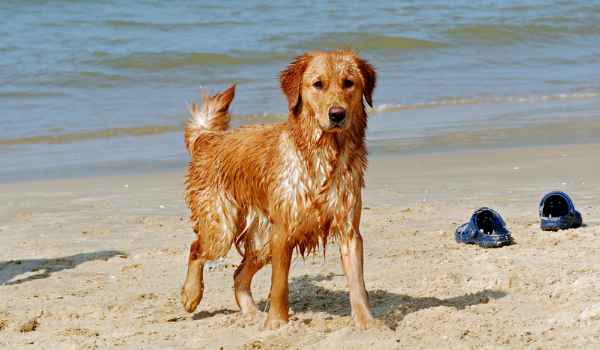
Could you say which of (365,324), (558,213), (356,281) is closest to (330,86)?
(356,281)

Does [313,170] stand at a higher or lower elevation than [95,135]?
higher

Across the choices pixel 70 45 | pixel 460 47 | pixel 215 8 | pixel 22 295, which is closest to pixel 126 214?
pixel 22 295

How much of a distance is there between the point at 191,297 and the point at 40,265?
1754 millimetres

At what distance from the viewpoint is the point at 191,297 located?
4492 mm

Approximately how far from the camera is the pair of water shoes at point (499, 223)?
5514 mm

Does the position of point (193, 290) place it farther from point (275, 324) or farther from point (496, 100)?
point (496, 100)

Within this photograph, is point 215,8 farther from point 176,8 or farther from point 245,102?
point 245,102

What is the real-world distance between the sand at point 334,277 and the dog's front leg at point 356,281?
111 millimetres

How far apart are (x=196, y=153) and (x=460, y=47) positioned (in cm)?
1911

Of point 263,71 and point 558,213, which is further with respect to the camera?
point 263,71

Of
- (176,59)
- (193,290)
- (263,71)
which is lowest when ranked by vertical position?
(193,290)

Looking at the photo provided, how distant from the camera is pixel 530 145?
1054 centimetres

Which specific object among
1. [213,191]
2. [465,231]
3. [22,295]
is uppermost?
[213,191]

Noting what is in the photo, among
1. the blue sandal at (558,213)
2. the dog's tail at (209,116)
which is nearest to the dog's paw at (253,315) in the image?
the dog's tail at (209,116)
